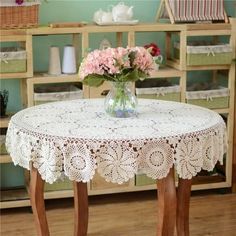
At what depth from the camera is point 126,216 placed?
352 centimetres

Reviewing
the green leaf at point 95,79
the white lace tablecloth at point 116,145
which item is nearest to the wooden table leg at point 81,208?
the white lace tablecloth at point 116,145

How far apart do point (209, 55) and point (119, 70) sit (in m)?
1.25

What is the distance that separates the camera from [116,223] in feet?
11.2

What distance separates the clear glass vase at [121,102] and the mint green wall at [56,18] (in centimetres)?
122

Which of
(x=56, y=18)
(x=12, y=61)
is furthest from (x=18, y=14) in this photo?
(x=56, y=18)

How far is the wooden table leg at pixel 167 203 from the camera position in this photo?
242cm

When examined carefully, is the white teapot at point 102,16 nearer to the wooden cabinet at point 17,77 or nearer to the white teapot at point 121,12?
the white teapot at point 121,12

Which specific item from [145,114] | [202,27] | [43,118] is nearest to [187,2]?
[202,27]

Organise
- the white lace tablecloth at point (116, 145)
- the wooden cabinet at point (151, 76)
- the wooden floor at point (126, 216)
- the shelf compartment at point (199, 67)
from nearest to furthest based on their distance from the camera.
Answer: the white lace tablecloth at point (116, 145)
the wooden floor at point (126, 216)
the wooden cabinet at point (151, 76)
the shelf compartment at point (199, 67)

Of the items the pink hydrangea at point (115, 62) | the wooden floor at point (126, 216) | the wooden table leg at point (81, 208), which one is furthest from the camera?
the wooden floor at point (126, 216)

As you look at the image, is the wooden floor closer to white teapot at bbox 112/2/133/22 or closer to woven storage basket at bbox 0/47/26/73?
woven storage basket at bbox 0/47/26/73

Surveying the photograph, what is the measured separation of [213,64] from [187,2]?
1.46 feet

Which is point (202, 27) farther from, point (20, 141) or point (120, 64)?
point (20, 141)

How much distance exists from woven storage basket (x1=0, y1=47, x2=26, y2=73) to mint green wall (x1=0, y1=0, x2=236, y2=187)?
1.17ft
